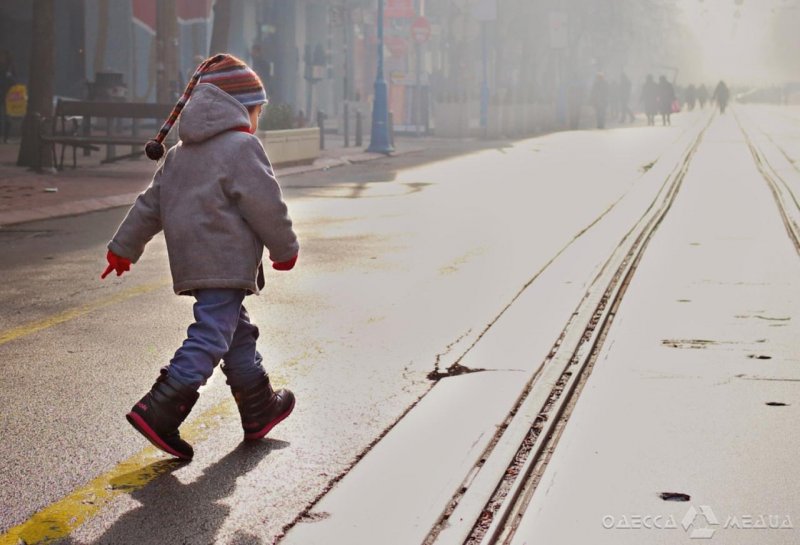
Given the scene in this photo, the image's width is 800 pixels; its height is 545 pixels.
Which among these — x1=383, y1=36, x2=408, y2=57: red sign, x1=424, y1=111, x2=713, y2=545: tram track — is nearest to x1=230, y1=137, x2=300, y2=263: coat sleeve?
x1=424, y1=111, x2=713, y2=545: tram track

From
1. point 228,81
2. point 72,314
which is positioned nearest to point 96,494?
point 228,81

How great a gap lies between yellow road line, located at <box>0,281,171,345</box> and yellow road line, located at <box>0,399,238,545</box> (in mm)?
2409

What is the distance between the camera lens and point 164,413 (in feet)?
17.3

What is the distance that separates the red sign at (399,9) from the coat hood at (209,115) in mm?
39102

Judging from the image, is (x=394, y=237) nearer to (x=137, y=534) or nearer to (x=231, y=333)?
(x=231, y=333)

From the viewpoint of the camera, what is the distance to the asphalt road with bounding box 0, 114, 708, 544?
16.1ft

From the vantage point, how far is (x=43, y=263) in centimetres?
1156

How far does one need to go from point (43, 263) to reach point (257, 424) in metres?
6.26

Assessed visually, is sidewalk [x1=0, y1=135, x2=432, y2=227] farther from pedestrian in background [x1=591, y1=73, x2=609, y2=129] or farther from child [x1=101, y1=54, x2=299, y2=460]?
pedestrian in background [x1=591, y1=73, x2=609, y2=129]

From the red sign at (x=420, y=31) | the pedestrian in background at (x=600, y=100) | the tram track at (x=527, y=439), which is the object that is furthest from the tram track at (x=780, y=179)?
the pedestrian in background at (x=600, y=100)

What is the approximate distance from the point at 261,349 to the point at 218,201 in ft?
7.99

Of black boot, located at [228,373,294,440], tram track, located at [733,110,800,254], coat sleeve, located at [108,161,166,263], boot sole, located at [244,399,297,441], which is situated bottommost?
tram track, located at [733,110,800,254]

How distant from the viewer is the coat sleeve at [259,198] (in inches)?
212

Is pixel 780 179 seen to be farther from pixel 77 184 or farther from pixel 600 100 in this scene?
pixel 600 100
